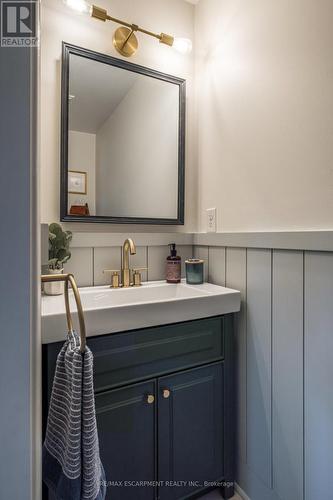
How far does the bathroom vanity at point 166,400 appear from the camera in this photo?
33.6 inches

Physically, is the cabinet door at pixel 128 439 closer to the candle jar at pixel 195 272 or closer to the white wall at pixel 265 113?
the candle jar at pixel 195 272

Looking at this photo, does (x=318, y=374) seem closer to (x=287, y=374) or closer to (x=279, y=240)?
(x=287, y=374)

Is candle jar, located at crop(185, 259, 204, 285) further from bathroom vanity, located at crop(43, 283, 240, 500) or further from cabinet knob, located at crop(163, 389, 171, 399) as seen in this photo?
cabinet knob, located at crop(163, 389, 171, 399)

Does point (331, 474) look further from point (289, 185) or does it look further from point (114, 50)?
point (114, 50)

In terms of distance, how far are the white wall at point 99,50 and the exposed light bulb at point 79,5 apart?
0.15 feet

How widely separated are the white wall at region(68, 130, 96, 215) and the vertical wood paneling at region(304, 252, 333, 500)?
35.3 inches

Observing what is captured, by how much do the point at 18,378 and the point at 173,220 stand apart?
112 centimetres

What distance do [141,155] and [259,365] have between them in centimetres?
106

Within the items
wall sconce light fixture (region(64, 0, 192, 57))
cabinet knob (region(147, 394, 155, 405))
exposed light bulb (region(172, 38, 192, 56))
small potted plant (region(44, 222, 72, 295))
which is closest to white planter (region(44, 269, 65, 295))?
small potted plant (region(44, 222, 72, 295))

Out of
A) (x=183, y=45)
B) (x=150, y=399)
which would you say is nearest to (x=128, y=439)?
(x=150, y=399)

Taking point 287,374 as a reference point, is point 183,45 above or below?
above

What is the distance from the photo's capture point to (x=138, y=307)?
0.88 m

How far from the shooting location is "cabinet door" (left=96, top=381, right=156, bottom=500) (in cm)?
85

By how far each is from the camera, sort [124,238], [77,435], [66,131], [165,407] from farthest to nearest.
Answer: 1. [124,238]
2. [66,131]
3. [165,407]
4. [77,435]
